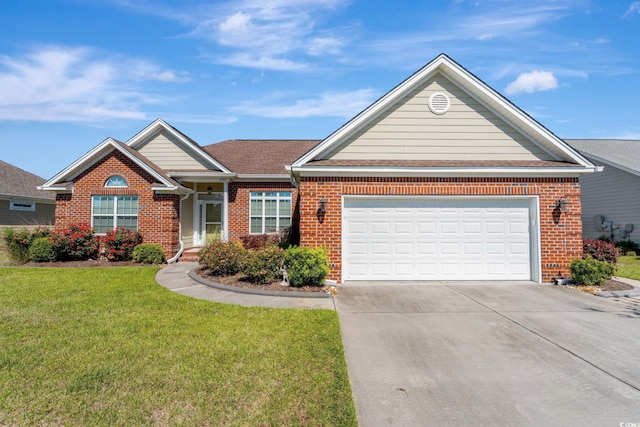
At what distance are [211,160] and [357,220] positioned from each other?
27.1 feet

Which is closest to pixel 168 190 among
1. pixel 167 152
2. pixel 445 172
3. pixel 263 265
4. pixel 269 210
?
pixel 167 152

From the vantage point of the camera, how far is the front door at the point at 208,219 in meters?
15.9

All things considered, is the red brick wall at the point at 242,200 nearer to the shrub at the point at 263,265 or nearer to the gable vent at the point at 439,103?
the shrub at the point at 263,265

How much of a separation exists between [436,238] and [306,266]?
3917mm

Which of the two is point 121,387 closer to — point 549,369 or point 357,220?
point 549,369

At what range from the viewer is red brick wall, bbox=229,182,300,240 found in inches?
585

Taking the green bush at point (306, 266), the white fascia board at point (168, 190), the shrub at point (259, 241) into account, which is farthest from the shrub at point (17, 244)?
the green bush at point (306, 266)

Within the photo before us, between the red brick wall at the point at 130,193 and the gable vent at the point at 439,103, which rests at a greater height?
the gable vent at the point at 439,103

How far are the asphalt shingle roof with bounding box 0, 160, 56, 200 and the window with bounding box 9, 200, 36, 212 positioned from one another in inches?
24.2

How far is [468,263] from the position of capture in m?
9.38

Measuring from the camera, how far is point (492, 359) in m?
4.43

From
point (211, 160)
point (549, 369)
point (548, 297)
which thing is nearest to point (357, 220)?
point (548, 297)

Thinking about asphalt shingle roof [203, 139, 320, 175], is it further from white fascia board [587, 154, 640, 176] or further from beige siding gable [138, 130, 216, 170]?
white fascia board [587, 154, 640, 176]

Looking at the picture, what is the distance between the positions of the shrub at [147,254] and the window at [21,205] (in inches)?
602
